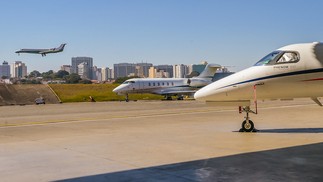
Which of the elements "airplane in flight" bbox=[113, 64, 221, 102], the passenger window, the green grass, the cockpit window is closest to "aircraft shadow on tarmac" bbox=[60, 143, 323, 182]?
the passenger window

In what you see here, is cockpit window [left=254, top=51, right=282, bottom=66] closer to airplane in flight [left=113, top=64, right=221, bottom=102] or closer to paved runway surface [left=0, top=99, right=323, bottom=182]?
paved runway surface [left=0, top=99, right=323, bottom=182]

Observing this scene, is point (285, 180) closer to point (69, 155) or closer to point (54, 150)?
point (69, 155)

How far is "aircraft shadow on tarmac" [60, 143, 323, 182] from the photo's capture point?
6.87 meters

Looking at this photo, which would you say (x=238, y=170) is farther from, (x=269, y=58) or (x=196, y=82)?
(x=196, y=82)

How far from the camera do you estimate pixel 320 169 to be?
7.38 metres

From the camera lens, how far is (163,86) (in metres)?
54.3

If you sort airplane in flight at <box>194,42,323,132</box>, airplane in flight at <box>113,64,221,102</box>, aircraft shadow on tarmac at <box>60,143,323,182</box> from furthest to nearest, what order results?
airplane in flight at <box>113,64,221,102</box> → airplane in flight at <box>194,42,323,132</box> → aircraft shadow on tarmac at <box>60,143,323,182</box>

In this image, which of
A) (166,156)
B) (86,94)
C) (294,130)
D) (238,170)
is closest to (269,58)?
(294,130)

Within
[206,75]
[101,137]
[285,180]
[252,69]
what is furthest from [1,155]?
[206,75]

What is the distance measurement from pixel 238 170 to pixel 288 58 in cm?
633

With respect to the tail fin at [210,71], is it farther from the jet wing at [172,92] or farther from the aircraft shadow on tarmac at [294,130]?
the aircraft shadow on tarmac at [294,130]

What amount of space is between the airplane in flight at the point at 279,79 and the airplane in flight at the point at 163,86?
38.2 metres

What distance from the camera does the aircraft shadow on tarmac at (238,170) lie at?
6.87 m

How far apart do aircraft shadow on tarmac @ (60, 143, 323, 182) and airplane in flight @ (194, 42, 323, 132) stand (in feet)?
13.0
